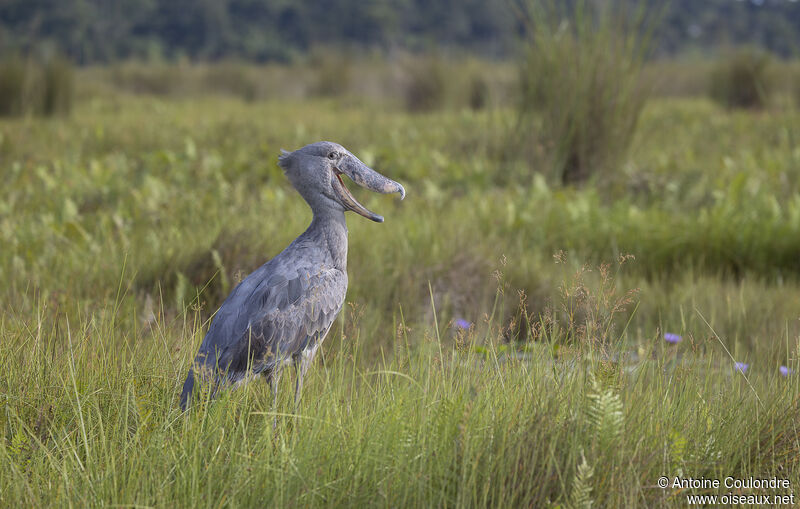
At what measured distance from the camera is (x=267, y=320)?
2.40 metres

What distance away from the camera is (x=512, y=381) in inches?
89.8

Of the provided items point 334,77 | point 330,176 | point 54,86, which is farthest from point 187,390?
point 334,77

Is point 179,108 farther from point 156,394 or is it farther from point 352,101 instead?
point 156,394

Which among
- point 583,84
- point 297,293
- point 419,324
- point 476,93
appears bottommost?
point 419,324

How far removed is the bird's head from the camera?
251 cm

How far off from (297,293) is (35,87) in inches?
356

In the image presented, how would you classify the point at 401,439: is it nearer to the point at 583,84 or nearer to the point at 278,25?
the point at 583,84

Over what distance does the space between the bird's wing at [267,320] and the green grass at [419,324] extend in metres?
0.14

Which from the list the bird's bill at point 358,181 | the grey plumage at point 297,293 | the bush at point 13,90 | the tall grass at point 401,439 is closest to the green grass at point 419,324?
the tall grass at point 401,439

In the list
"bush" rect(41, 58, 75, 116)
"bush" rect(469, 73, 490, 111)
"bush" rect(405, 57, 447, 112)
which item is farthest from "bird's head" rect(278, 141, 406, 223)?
"bush" rect(469, 73, 490, 111)

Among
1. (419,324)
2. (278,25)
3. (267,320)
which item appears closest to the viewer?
(267,320)

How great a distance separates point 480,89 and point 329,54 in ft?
20.3

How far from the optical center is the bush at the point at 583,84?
20.0 feet

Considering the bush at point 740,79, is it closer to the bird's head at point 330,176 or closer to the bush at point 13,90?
the bush at point 13,90
